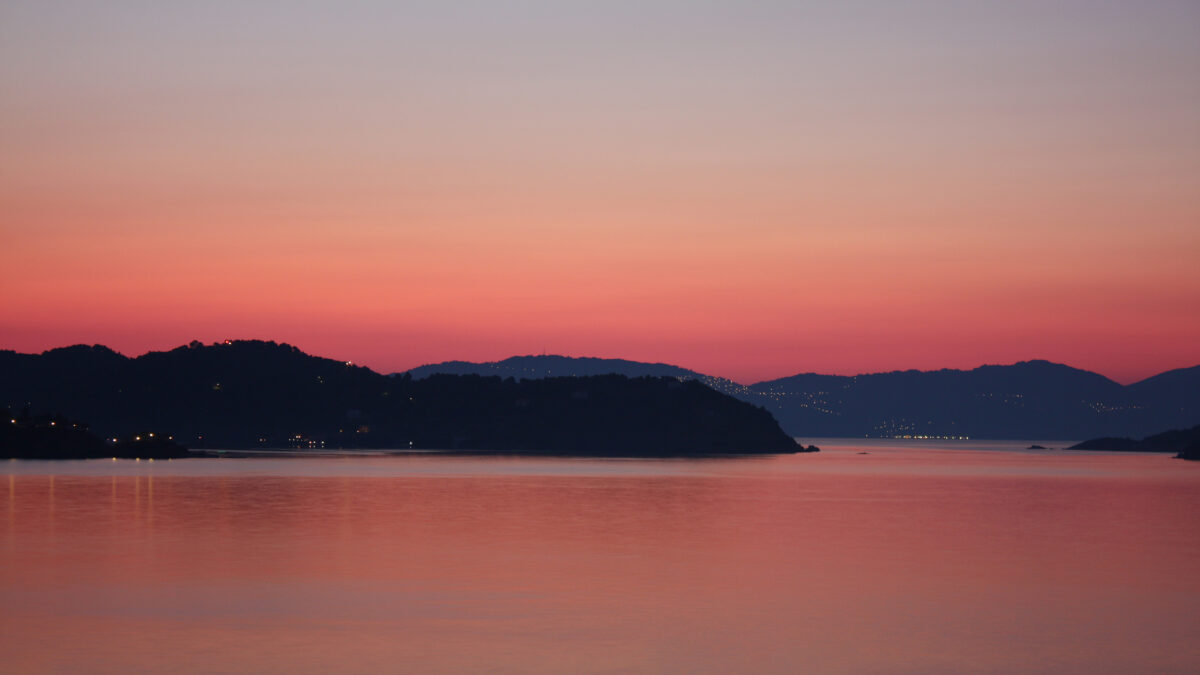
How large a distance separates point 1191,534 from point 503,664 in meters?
42.0

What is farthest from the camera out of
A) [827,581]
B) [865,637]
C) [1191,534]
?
[1191,534]

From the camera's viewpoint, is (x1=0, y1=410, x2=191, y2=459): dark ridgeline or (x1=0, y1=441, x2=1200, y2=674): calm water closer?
(x1=0, y1=441, x2=1200, y2=674): calm water

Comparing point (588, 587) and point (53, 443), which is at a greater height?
point (53, 443)

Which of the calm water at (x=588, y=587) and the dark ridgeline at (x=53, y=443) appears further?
the dark ridgeline at (x=53, y=443)

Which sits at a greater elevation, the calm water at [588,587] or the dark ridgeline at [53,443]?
the dark ridgeline at [53,443]

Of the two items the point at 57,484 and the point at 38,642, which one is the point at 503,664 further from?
the point at 57,484

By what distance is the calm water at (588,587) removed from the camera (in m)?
24.5

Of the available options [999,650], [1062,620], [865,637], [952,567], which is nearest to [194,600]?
[865,637]

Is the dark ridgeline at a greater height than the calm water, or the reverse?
the dark ridgeline

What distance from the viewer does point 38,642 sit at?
25.0 metres

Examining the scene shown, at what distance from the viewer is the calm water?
2455 cm

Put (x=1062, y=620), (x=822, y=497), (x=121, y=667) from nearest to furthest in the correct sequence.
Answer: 1. (x=121, y=667)
2. (x=1062, y=620)
3. (x=822, y=497)

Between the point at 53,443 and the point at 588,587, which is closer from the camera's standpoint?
the point at 588,587

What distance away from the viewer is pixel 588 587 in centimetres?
3444
